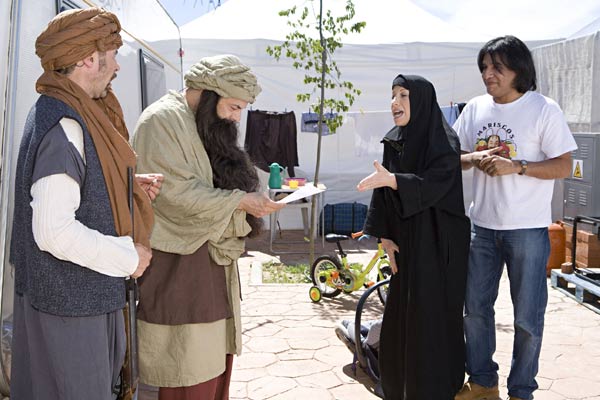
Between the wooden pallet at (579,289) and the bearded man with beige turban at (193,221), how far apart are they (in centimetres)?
402

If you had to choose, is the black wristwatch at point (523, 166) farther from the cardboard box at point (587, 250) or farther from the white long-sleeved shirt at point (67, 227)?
the cardboard box at point (587, 250)

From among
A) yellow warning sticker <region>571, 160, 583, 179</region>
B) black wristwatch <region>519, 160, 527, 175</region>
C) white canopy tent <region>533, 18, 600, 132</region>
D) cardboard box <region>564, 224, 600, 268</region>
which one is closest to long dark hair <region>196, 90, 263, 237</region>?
black wristwatch <region>519, 160, 527, 175</region>

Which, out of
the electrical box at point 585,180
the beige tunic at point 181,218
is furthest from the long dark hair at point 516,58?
the electrical box at point 585,180

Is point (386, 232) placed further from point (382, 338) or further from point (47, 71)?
point (47, 71)

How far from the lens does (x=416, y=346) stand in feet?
10.1

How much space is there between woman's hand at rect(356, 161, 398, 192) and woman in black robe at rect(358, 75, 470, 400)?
16 mm

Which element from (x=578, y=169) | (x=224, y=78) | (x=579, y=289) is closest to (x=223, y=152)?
(x=224, y=78)

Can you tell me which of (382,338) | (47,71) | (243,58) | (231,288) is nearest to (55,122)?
(47,71)

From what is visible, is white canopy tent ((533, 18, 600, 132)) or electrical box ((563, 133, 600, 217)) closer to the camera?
electrical box ((563, 133, 600, 217))

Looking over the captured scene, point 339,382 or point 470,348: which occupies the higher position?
point 470,348

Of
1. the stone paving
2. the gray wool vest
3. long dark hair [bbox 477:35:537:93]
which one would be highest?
long dark hair [bbox 477:35:537:93]

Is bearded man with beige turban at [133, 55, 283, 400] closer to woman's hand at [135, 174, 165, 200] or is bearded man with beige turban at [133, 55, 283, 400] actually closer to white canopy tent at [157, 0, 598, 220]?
woman's hand at [135, 174, 165, 200]

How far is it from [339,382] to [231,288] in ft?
4.91

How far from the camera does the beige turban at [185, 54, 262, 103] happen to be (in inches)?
97.4
